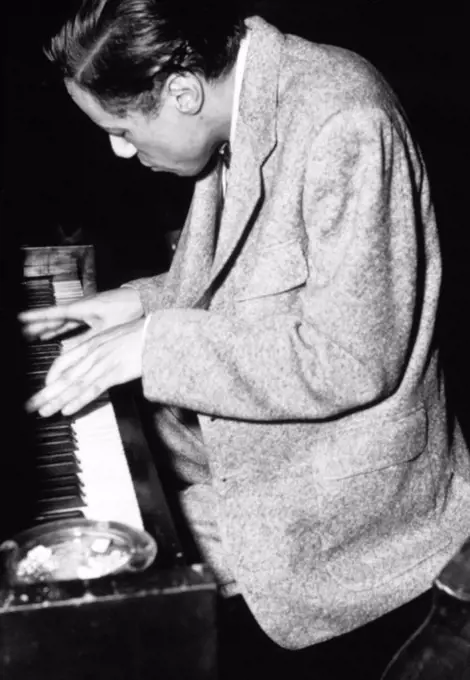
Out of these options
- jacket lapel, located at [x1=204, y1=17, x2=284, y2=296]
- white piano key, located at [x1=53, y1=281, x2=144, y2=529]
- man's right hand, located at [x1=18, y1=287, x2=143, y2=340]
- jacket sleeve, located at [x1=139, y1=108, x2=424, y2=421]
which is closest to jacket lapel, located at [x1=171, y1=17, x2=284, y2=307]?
jacket lapel, located at [x1=204, y1=17, x2=284, y2=296]

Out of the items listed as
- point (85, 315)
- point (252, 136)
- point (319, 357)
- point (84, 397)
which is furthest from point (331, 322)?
point (85, 315)

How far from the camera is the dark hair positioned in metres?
1.59

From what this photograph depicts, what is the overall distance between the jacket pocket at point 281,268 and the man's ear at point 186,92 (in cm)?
31

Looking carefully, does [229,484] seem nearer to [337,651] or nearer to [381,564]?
[381,564]

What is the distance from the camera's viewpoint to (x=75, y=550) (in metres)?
1.37

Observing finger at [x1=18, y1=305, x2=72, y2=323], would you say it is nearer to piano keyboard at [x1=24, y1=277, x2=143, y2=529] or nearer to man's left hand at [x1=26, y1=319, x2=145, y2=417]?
piano keyboard at [x1=24, y1=277, x2=143, y2=529]

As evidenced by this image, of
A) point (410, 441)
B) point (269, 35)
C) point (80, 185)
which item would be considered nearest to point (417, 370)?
point (410, 441)

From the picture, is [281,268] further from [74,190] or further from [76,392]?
[74,190]

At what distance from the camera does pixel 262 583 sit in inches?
67.4

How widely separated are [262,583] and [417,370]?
52cm

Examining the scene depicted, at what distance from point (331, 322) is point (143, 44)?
61cm

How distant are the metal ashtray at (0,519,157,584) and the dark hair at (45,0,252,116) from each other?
2.63 ft

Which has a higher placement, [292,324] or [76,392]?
[292,324]

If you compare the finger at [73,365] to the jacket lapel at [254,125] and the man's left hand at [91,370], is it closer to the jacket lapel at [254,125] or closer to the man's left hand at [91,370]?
the man's left hand at [91,370]
